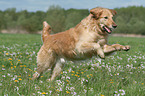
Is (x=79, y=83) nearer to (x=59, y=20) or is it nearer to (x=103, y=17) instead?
(x=103, y=17)

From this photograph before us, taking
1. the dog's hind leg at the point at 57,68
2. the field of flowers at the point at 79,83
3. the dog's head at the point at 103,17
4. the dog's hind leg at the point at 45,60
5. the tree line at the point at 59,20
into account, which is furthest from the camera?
the tree line at the point at 59,20

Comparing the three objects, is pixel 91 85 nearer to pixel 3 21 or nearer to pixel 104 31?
pixel 104 31

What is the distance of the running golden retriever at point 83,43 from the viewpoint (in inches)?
156

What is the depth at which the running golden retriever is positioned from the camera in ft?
13.0

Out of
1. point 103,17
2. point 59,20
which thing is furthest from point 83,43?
point 59,20

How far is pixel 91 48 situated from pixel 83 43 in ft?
0.75

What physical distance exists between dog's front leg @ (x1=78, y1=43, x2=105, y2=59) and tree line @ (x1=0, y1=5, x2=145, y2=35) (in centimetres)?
4174

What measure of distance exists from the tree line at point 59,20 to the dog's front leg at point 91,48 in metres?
41.7

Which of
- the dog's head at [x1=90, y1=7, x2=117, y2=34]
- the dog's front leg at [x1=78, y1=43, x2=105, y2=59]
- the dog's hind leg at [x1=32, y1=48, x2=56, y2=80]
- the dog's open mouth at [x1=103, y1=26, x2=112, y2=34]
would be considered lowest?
the dog's hind leg at [x1=32, y1=48, x2=56, y2=80]

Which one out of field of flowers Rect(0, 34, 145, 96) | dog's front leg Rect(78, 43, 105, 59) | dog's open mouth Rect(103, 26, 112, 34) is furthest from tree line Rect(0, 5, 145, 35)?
dog's front leg Rect(78, 43, 105, 59)

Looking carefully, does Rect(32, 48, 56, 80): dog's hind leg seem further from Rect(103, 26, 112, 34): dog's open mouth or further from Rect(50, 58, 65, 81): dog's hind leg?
Rect(103, 26, 112, 34): dog's open mouth

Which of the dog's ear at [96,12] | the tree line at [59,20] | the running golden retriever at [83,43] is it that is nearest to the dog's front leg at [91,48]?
the running golden retriever at [83,43]

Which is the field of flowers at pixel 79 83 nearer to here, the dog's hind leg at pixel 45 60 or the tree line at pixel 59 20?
the dog's hind leg at pixel 45 60

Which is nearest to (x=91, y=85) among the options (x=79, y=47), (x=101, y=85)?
(x=101, y=85)
